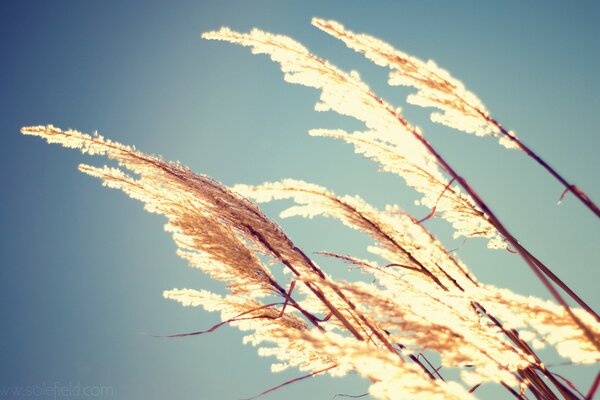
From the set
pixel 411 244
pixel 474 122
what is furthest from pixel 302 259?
pixel 474 122

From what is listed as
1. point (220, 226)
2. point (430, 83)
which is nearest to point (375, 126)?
point (430, 83)

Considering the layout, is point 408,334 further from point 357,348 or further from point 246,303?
point 246,303

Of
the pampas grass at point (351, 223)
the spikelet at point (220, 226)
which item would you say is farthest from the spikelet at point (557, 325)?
the spikelet at point (220, 226)

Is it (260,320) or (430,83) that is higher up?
(430,83)

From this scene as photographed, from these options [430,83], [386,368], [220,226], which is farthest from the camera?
[220,226]

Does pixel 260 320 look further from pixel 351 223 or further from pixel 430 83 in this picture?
pixel 430 83

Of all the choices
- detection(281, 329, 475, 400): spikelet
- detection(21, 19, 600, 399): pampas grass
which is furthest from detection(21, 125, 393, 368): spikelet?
detection(281, 329, 475, 400): spikelet
